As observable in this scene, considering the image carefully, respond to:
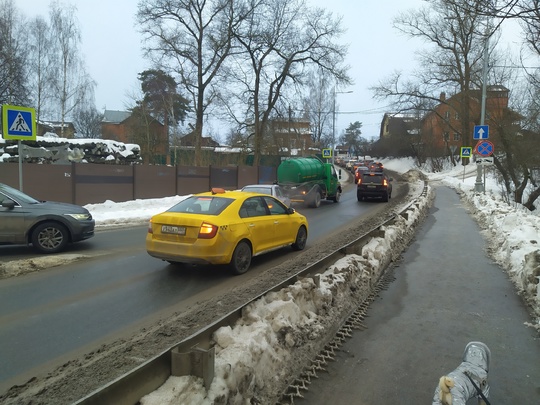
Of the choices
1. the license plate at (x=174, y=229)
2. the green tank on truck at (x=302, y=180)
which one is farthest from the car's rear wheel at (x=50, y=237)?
the green tank on truck at (x=302, y=180)

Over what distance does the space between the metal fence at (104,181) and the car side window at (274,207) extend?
11823 millimetres

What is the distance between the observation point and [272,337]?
3930mm

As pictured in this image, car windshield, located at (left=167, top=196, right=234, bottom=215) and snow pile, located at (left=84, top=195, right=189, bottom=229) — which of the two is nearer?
car windshield, located at (left=167, top=196, right=234, bottom=215)

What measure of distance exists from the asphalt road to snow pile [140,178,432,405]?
70.6 inches

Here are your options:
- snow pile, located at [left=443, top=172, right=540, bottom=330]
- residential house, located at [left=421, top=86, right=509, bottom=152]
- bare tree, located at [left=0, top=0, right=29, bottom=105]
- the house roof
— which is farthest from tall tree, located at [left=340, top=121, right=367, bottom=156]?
snow pile, located at [left=443, top=172, right=540, bottom=330]

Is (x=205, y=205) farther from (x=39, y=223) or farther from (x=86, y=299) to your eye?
(x=39, y=223)

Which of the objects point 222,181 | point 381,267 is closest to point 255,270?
point 381,267

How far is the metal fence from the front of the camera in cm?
1639

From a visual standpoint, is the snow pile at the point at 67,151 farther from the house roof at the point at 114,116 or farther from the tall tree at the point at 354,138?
the tall tree at the point at 354,138

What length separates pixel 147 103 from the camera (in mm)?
52125

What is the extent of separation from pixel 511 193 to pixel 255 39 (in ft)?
70.8

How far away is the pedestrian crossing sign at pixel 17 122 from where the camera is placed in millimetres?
10555

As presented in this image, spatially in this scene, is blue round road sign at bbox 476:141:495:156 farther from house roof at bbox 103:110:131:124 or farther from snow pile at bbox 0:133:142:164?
house roof at bbox 103:110:131:124

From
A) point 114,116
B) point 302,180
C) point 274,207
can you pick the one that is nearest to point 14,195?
point 274,207
